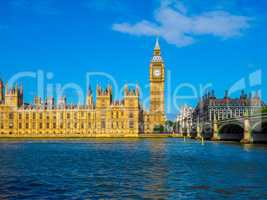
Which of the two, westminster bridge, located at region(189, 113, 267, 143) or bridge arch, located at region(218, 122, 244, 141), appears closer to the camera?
westminster bridge, located at region(189, 113, 267, 143)

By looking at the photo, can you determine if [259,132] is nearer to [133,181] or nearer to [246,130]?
[246,130]

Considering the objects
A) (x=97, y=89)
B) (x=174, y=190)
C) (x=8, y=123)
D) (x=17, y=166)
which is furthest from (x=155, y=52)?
(x=174, y=190)

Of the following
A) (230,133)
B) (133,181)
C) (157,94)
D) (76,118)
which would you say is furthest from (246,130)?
(157,94)

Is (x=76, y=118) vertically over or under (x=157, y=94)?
under

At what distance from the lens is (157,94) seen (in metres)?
186

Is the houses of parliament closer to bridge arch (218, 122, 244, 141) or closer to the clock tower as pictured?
the clock tower

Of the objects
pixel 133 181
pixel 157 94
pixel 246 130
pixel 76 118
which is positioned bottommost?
pixel 133 181

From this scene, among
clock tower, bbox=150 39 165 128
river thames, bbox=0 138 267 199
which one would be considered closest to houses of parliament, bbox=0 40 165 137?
clock tower, bbox=150 39 165 128

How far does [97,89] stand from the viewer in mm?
165125

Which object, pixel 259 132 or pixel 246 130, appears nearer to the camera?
pixel 246 130

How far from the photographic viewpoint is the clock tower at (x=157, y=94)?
18375cm

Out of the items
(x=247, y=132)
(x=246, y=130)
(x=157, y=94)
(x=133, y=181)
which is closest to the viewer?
(x=133, y=181)

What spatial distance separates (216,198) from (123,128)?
444ft

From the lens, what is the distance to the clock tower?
183750mm
